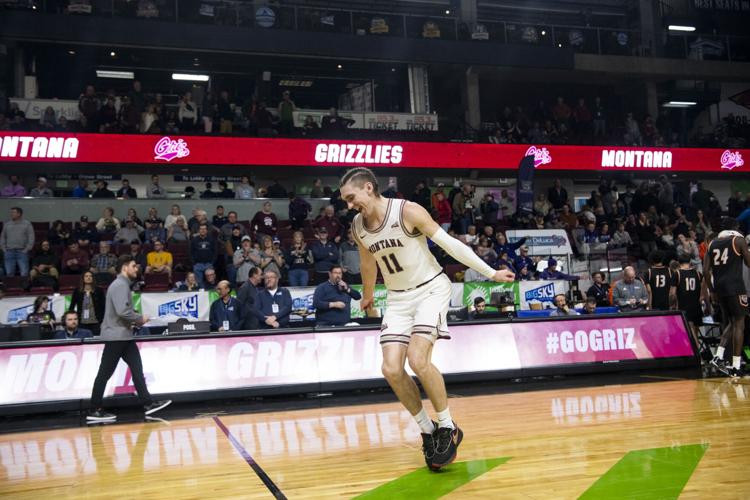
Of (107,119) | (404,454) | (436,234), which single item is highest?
(107,119)

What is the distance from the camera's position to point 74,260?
55.3ft

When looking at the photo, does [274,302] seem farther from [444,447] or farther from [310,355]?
[444,447]

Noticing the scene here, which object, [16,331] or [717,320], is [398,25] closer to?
[717,320]

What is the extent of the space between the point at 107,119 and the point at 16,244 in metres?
6.37

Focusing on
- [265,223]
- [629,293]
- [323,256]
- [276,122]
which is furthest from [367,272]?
[276,122]

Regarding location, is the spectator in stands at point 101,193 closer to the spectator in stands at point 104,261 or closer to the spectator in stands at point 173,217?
the spectator in stands at point 173,217

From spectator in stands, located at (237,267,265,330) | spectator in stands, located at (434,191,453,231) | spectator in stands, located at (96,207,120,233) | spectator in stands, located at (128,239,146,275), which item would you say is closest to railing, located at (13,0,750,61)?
spectator in stands, located at (434,191,453,231)

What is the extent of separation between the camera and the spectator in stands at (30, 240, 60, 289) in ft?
52.6

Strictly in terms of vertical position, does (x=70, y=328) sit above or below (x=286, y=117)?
below

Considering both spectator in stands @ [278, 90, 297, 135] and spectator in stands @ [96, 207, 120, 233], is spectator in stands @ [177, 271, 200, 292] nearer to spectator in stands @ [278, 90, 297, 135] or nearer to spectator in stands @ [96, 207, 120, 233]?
spectator in stands @ [96, 207, 120, 233]

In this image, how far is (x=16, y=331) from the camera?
10203 millimetres

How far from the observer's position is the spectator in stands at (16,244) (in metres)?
17.0

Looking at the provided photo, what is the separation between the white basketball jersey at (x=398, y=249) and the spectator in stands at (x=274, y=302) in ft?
20.2

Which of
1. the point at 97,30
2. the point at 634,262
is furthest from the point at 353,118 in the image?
the point at 634,262
